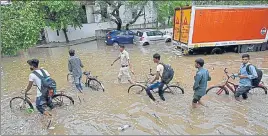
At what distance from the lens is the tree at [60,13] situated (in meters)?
20.9

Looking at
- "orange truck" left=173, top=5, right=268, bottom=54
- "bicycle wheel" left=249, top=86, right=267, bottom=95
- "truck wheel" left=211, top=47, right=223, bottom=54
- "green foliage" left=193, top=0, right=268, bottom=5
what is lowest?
"bicycle wheel" left=249, top=86, right=267, bottom=95

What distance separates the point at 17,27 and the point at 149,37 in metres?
10.1

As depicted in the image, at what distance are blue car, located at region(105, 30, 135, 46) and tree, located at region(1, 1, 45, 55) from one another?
5.52 m

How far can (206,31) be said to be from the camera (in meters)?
14.7

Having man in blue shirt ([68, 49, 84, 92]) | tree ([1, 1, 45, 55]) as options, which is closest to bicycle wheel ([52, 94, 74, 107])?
man in blue shirt ([68, 49, 84, 92])

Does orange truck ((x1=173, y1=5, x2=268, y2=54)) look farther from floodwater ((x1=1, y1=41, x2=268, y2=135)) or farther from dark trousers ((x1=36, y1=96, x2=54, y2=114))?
dark trousers ((x1=36, y1=96, x2=54, y2=114))

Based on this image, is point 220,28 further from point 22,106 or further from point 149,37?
point 22,106

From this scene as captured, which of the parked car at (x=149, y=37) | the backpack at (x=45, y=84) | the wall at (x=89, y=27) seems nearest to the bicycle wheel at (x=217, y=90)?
the backpack at (x=45, y=84)

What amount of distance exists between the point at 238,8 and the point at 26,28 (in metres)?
13.0

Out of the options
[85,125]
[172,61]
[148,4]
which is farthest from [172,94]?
[148,4]

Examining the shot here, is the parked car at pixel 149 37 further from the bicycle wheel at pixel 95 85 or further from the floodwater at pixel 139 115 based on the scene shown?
the bicycle wheel at pixel 95 85

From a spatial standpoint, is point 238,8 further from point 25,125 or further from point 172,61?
point 25,125

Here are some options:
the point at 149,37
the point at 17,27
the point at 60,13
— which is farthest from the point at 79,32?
the point at 17,27

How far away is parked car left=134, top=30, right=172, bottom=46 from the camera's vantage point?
2016cm
